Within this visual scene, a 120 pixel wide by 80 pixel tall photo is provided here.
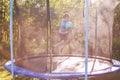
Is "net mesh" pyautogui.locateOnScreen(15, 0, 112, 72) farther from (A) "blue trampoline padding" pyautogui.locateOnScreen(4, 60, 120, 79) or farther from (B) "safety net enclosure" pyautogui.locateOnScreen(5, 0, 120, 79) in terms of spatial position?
(A) "blue trampoline padding" pyautogui.locateOnScreen(4, 60, 120, 79)

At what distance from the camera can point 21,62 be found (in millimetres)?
4562

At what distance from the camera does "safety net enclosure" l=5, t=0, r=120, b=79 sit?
4.29 meters

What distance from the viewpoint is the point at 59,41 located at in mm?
6543

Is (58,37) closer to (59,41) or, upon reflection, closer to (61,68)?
(59,41)

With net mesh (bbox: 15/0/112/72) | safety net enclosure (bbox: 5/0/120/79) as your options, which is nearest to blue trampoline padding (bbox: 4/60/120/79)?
safety net enclosure (bbox: 5/0/120/79)

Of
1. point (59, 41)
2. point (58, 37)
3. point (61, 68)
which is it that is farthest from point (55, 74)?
point (58, 37)

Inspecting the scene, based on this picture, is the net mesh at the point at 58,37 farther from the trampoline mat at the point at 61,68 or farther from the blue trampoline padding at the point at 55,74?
the blue trampoline padding at the point at 55,74

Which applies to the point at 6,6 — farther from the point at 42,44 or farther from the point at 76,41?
the point at 76,41

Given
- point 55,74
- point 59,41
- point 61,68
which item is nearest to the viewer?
point 55,74

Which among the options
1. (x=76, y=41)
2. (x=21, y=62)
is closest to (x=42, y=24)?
(x=76, y=41)

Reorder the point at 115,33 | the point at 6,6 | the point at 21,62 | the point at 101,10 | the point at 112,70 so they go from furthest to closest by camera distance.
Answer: the point at 6,6
the point at 115,33
the point at 101,10
the point at 21,62
the point at 112,70

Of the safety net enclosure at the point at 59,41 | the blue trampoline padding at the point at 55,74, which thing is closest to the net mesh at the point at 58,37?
the safety net enclosure at the point at 59,41

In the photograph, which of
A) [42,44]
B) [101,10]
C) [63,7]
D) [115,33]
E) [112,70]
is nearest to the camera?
[112,70]

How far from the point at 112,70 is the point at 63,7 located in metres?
8.78
